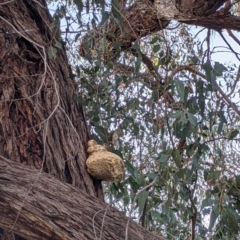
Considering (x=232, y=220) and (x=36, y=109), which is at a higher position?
(x=36, y=109)

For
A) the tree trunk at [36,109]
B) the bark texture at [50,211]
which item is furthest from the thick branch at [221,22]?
the bark texture at [50,211]

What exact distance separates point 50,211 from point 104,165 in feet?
1.15

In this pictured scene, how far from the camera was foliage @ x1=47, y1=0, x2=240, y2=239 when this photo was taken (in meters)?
1.58

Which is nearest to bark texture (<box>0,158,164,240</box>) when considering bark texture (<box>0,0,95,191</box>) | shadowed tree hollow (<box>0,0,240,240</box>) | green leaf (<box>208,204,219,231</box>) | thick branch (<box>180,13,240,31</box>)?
shadowed tree hollow (<box>0,0,240,240</box>)

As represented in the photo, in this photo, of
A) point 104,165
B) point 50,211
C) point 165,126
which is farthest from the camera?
point 165,126

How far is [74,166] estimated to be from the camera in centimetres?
150

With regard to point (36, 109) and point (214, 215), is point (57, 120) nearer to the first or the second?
point (36, 109)

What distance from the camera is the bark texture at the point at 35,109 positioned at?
1444 millimetres

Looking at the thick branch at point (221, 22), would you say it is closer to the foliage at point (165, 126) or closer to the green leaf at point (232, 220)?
the foliage at point (165, 126)

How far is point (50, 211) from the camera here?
3.74 ft

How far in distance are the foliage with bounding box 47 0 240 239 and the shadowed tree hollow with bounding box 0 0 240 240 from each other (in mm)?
15

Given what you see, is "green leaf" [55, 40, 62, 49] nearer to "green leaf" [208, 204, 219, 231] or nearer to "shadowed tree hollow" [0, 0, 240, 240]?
"shadowed tree hollow" [0, 0, 240, 240]

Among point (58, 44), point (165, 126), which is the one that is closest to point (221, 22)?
point (165, 126)

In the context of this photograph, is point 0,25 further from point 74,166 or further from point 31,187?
point 31,187
